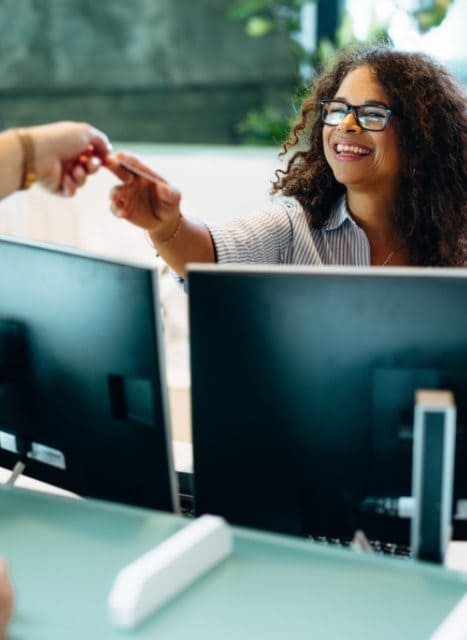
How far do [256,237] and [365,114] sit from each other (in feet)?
1.09

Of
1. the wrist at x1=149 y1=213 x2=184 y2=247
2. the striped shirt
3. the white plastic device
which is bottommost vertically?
the white plastic device

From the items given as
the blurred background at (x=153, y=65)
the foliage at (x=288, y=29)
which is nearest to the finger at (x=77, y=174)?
the foliage at (x=288, y=29)

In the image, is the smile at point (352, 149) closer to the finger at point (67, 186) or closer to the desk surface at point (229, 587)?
the finger at point (67, 186)

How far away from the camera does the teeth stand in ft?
6.43

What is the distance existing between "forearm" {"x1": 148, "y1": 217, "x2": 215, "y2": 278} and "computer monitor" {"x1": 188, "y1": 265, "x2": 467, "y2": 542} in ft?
2.00

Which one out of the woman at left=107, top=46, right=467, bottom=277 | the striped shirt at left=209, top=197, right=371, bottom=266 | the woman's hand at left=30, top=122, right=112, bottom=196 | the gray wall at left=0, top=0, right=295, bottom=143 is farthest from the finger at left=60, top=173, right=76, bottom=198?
the gray wall at left=0, top=0, right=295, bottom=143

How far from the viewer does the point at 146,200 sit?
170 centimetres

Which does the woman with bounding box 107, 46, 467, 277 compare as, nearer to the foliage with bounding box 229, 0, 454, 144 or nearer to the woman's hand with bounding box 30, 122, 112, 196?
the woman's hand with bounding box 30, 122, 112, 196

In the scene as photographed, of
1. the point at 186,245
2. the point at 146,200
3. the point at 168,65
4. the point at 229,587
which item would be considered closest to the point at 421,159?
the point at 186,245

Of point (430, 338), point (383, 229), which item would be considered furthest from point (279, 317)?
point (383, 229)

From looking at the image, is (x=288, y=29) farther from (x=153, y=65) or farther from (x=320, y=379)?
(x=320, y=379)

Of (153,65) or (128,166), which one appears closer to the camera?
(128,166)

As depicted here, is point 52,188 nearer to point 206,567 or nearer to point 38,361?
point 38,361

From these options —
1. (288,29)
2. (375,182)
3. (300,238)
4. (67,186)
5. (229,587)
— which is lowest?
(229,587)
